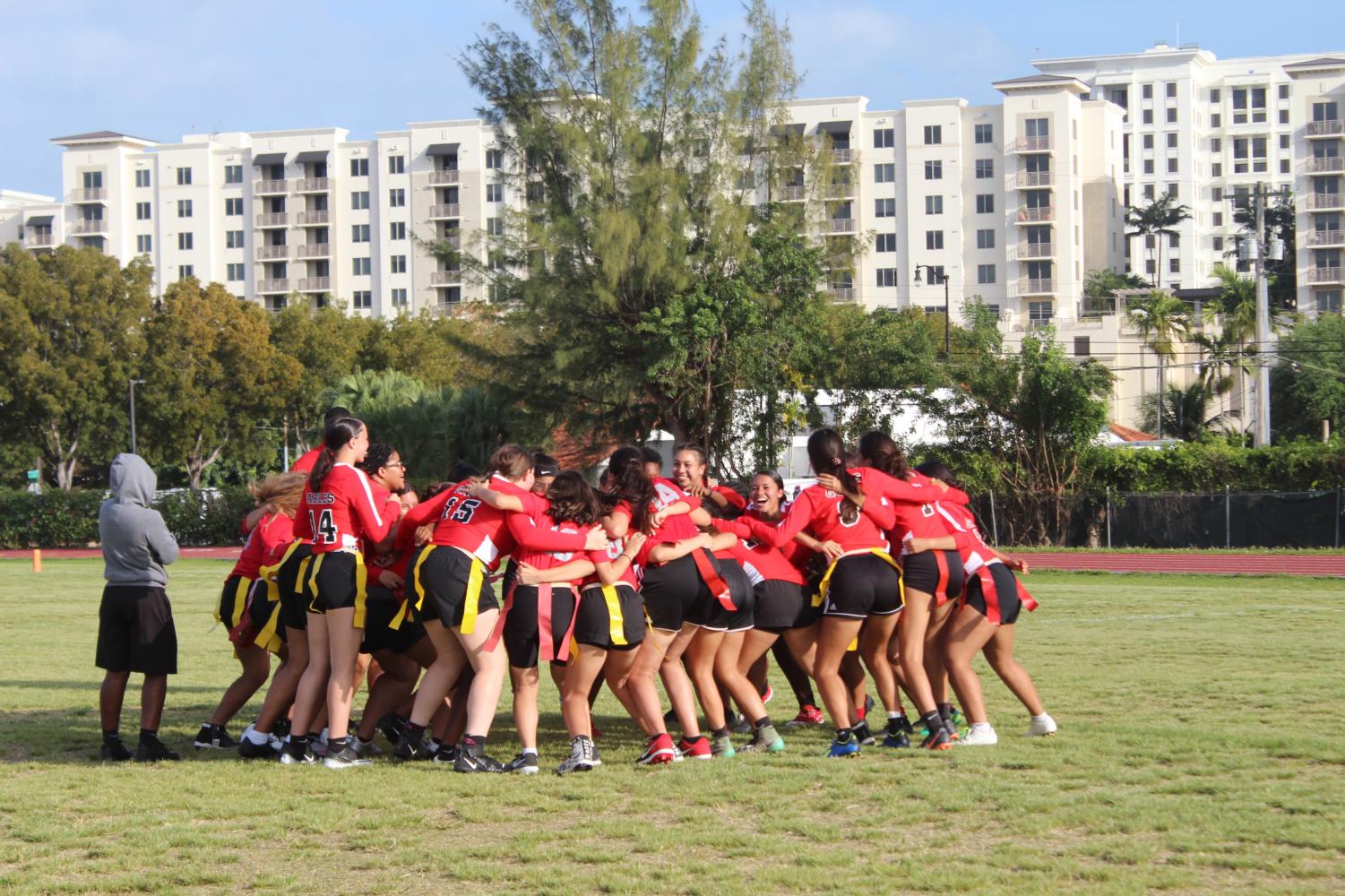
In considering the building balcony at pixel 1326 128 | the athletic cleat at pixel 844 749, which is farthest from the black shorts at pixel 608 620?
the building balcony at pixel 1326 128

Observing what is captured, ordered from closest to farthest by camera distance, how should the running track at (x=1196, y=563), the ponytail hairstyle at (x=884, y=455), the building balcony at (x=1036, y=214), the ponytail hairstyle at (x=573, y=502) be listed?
the ponytail hairstyle at (x=573, y=502)
the ponytail hairstyle at (x=884, y=455)
the running track at (x=1196, y=563)
the building balcony at (x=1036, y=214)

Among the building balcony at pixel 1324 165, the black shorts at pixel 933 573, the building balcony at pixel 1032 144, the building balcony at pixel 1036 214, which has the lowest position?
the black shorts at pixel 933 573

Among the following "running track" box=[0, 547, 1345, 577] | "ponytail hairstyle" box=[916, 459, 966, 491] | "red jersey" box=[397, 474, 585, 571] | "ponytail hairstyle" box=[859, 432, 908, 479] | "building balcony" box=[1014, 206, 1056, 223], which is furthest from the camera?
"building balcony" box=[1014, 206, 1056, 223]

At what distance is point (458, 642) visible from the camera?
8.59 meters

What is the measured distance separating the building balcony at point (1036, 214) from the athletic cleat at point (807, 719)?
95.1m

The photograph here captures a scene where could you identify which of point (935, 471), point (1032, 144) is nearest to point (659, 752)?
point (935, 471)

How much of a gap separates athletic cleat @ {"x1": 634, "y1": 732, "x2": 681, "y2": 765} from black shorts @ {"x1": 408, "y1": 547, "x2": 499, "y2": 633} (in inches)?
53.3

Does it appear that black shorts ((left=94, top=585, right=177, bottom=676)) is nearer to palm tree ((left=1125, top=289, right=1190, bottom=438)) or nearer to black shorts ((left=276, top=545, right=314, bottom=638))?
black shorts ((left=276, top=545, right=314, bottom=638))

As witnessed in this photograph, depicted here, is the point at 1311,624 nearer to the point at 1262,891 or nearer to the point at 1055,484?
the point at 1262,891

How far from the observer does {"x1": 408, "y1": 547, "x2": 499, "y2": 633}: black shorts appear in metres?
8.33

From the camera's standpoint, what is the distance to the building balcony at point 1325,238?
378ft

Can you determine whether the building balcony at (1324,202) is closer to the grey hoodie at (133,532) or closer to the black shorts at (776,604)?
the black shorts at (776,604)

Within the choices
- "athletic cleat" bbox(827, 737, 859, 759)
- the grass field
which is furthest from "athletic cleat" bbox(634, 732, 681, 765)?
"athletic cleat" bbox(827, 737, 859, 759)

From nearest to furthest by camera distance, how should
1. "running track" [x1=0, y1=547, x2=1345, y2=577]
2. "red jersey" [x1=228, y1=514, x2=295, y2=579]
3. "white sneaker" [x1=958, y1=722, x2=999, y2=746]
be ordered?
"white sneaker" [x1=958, y1=722, x2=999, y2=746], "red jersey" [x1=228, y1=514, x2=295, y2=579], "running track" [x1=0, y1=547, x2=1345, y2=577]
